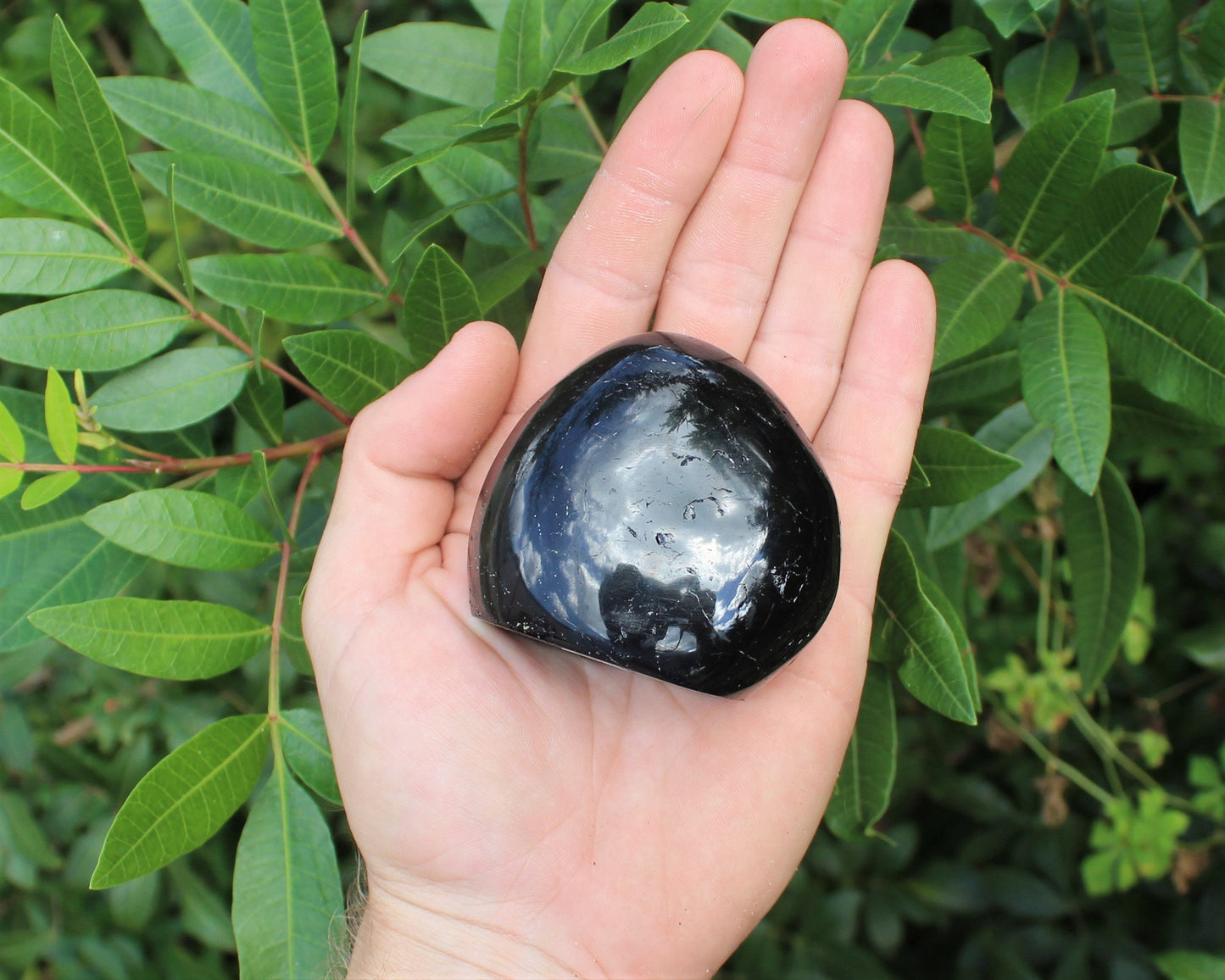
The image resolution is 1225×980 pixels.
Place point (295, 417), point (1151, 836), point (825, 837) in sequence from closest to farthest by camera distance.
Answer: point (295, 417) < point (1151, 836) < point (825, 837)

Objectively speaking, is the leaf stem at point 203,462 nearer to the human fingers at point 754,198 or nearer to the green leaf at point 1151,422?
the human fingers at point 754,198

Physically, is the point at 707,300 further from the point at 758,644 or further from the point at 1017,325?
the point at 758,644

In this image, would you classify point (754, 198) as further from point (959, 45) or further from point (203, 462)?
point (203, 462)

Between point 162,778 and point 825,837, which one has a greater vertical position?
point 162,778

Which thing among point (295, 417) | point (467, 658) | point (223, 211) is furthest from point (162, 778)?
point (223, 211)

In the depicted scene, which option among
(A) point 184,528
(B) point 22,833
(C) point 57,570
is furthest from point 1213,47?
(B) point 22,833

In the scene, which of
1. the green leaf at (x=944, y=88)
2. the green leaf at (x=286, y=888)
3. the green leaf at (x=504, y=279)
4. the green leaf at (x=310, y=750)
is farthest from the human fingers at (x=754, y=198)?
the green leaf at (x=286, y=888)
